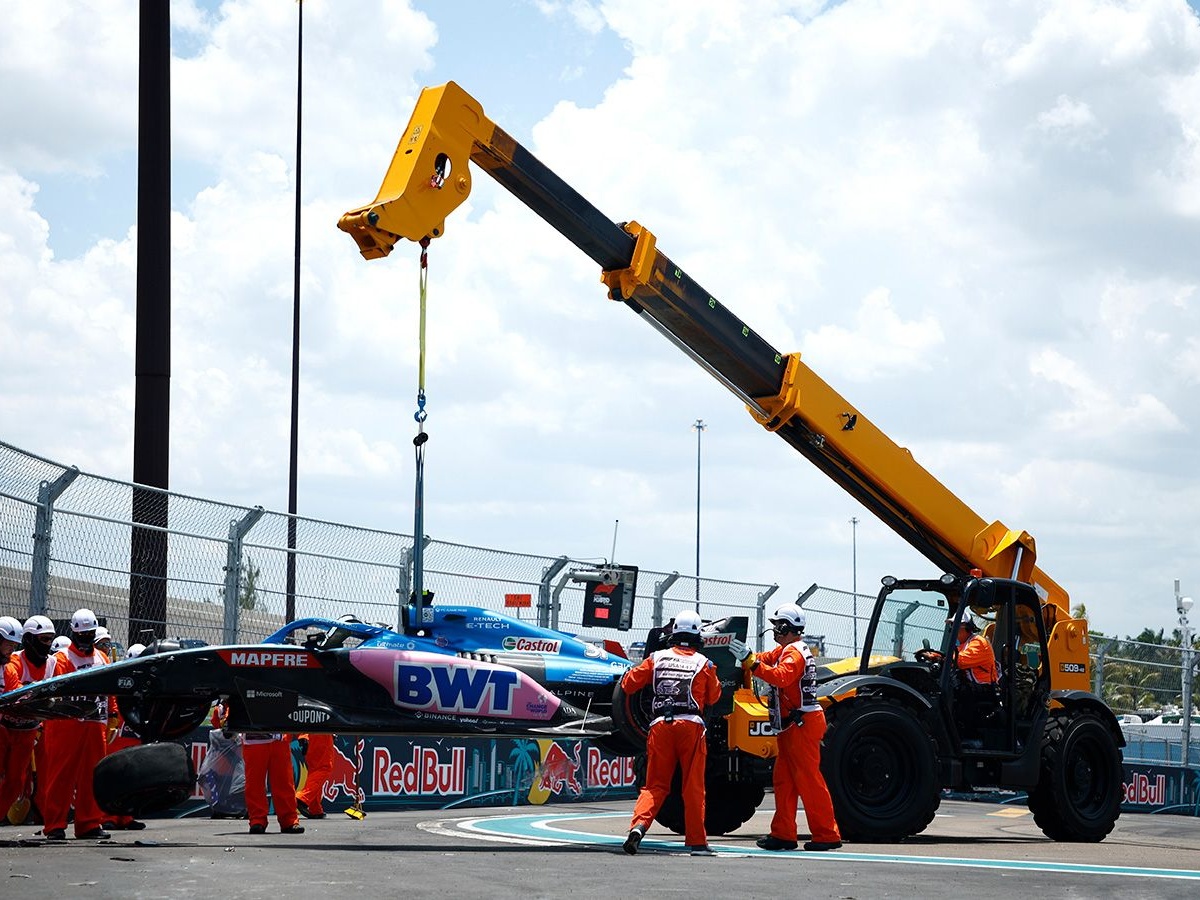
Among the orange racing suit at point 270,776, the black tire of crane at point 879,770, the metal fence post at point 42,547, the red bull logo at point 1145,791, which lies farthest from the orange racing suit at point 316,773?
the red bull logo at point 1145,791

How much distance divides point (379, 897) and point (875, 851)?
5.07 metres

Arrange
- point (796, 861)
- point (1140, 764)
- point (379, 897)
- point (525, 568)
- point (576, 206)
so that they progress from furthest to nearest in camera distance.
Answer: point (1140, 764), point (525, 568), point (576, 206), point (796, 861), point (379, 897)

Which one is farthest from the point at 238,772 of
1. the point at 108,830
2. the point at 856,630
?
the point at 856,630

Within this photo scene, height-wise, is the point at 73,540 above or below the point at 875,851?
above

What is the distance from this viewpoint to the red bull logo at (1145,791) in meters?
22.2

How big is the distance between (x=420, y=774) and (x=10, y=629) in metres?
5.83

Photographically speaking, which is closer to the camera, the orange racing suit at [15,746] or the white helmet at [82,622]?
the white helmet at [82,622]

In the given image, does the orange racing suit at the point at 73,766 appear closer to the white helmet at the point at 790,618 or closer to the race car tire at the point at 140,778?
the race car tire at the point at 140,778

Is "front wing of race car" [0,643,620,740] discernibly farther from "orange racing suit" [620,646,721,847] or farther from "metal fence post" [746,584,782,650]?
"metal fence post" [746,584,782,650]

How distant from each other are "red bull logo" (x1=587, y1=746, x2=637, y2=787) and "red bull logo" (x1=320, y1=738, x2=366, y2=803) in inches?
145

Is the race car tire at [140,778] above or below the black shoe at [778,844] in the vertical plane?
above

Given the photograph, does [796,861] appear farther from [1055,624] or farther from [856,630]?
[856,630]

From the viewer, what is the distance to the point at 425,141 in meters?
13.3

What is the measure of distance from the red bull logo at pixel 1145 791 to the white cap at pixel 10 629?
15.1 meters
